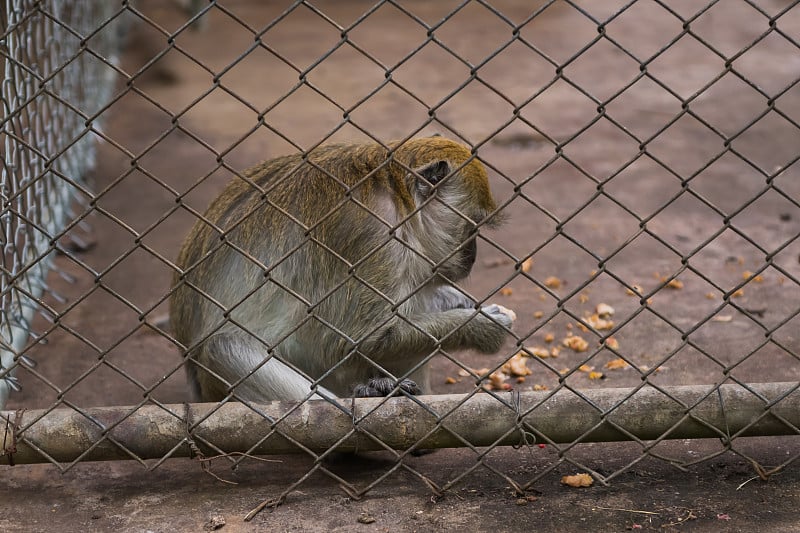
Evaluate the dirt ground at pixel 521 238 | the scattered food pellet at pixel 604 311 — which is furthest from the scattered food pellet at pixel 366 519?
the scattered food pellet at pixel 604 311

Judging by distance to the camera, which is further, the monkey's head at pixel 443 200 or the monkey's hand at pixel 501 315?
the monkey's hand at pixel 501 315

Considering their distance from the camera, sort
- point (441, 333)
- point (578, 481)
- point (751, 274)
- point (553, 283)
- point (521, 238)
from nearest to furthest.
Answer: point (578, 481) < point (441, 333) < point (751, 274) < point (553, 283) < point (521, 238)

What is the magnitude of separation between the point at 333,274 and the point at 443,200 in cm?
58

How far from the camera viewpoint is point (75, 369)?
5285 mm

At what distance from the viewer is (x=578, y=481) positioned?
395cm

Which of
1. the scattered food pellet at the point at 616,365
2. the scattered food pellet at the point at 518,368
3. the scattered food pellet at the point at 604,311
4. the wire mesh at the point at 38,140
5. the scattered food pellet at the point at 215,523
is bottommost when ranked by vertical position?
the scattered food pellet at the point at 215,523

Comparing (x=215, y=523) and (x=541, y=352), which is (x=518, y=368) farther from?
(x=215, y=523)

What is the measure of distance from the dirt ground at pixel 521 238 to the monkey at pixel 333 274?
0.99ft

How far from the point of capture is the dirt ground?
3.77 m

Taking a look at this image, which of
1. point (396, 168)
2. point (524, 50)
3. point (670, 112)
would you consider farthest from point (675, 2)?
point (396, 168)

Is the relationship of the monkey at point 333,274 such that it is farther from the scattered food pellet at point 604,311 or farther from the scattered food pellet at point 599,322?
the scattered food pellet at point 604,311

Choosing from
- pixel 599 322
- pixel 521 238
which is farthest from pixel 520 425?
pixel 521 238

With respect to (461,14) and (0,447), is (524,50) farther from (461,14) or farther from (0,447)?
(0,447)

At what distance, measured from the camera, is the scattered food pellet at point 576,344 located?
17.8 ft
